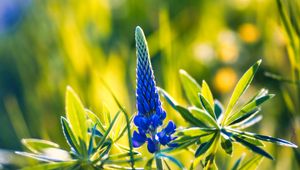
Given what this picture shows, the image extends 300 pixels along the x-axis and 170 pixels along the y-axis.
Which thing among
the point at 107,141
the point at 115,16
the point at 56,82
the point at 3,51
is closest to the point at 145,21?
the point at 115,16

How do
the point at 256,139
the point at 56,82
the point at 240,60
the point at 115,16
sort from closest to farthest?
the point at 256,139
the point at 56,82
the point at 240,60
the point at 115,16

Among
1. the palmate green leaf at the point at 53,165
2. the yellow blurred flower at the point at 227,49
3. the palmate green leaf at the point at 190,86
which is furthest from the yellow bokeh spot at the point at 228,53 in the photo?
the palmate green leaf at the point at 53,165

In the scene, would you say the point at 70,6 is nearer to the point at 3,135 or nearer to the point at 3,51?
the point at 3,135

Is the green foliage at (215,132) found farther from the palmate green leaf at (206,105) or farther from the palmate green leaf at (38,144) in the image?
the palmate green leaf at (38,144)

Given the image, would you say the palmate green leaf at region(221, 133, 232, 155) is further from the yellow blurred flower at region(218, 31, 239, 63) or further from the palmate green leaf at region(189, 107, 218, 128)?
the yellow blurred flower at region(218, 31, 239, 63)

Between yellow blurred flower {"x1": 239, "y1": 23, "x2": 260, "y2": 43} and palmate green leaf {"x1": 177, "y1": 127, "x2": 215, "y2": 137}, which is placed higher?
yellow blurred flower {"x1": 239, "y1": 23, "x2": 260, "y2": 43}

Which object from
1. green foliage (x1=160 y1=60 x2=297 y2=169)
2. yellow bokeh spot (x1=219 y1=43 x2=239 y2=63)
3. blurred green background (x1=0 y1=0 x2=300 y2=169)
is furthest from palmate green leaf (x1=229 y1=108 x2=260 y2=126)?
yellow bokeh spot (x1=219 y1=43 x2=239 y2=63)
